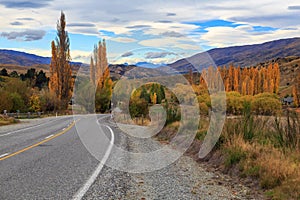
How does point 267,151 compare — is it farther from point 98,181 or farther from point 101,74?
point 101,74

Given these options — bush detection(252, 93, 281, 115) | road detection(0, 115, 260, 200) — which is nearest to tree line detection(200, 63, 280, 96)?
bush detection(252, 93, 281, 115)

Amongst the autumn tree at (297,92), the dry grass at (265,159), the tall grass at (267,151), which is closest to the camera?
the dry grass at (265,159)

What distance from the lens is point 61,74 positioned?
2591 inches

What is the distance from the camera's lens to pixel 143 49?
52.0 ft

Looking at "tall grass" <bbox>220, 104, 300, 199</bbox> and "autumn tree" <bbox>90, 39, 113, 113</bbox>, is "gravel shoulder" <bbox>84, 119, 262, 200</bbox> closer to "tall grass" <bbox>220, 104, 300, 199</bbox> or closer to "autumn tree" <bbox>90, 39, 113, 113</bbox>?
"tall grass" <bbox>220, 104, 300, 199</bbox>

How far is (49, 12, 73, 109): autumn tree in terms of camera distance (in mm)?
65812

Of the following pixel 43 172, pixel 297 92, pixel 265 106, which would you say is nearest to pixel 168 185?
pixel 43 172

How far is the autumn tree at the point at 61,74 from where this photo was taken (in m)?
65.8

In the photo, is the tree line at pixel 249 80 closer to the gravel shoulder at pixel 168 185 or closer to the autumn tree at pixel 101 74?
the autumn tree at pixel 101 74

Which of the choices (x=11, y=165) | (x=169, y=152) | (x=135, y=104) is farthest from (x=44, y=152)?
(x=135, y=104)

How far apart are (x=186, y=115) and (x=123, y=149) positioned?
575 centimetres

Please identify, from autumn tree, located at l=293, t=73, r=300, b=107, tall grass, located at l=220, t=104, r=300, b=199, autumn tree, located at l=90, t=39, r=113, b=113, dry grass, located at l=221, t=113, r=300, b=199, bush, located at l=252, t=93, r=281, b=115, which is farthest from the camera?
autumn tree, located at l=293, t=73, r=300, b=107

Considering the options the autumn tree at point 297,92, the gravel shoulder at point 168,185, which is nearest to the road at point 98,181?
the gravel shoulder at point 168,185

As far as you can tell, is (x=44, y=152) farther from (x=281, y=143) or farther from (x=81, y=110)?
(x=81, y=110)
